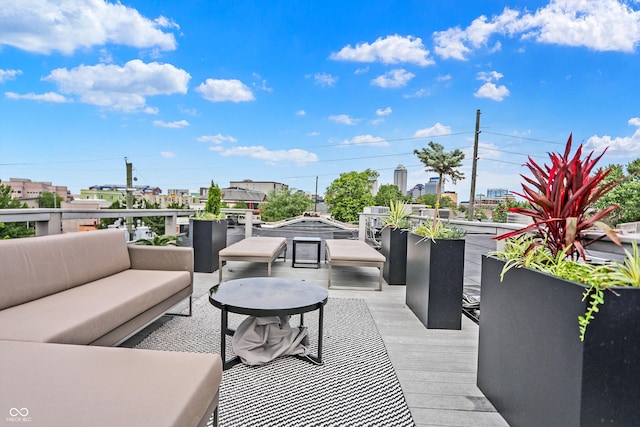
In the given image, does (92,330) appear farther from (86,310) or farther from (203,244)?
(203,244)

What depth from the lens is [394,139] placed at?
35406 millimetres

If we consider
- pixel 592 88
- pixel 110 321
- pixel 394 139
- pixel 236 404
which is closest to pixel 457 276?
pixel 236 404

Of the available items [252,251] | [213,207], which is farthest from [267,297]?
[213,207]

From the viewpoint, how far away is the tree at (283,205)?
133 ft

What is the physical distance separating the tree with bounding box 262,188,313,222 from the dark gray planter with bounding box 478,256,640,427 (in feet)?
128

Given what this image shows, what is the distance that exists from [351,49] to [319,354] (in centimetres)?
2094

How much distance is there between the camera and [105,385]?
1.12m

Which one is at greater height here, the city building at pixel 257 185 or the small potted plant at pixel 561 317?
the city building at pixel 257 185

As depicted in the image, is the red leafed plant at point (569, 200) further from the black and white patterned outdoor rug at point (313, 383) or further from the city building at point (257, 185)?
the city building at point (257, 185)

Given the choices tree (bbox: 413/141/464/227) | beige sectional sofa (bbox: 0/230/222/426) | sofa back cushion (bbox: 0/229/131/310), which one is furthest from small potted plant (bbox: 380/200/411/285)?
tree (bbox: 413/141/464/227)

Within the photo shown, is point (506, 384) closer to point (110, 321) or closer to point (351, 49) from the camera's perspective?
point (110, 321)

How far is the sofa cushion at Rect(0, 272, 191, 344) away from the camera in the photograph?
1.66 m

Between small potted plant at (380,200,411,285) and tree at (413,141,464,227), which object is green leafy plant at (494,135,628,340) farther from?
tree at (413,141,464,227)

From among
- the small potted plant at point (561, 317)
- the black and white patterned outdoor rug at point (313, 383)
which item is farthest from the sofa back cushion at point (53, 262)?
the small potted plant at point (561, 317)
